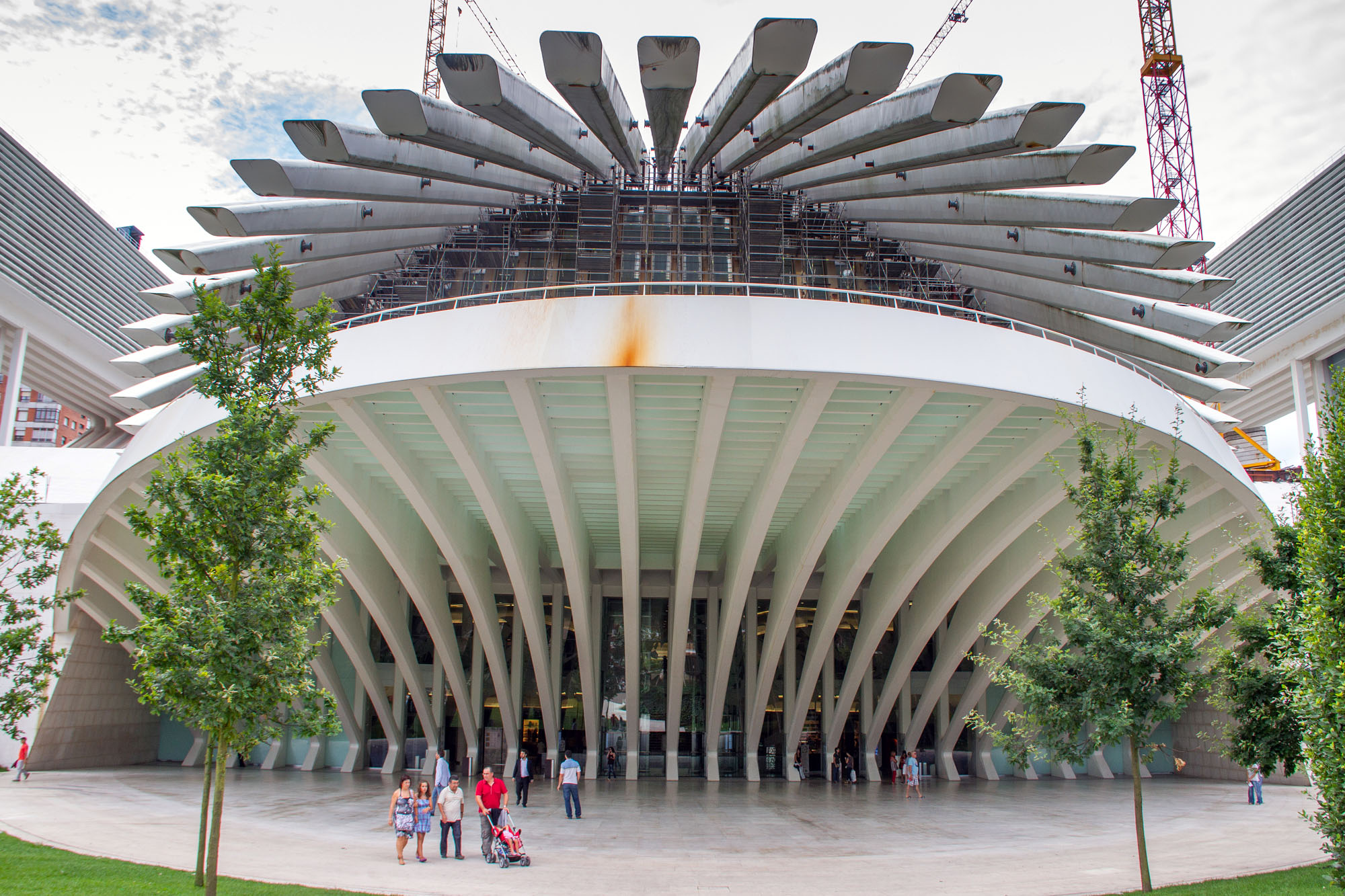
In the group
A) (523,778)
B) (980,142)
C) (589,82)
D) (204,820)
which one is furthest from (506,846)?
(980,142)

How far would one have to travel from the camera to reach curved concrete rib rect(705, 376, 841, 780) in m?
14.0

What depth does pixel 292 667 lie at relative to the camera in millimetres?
8445

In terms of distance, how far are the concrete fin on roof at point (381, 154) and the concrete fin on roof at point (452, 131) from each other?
0.88 metres

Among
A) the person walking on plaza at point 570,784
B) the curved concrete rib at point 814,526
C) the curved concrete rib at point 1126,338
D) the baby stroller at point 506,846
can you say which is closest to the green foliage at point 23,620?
the baby stroller at point 506,846

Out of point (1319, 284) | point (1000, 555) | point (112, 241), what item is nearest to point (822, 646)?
point (1000, 555)

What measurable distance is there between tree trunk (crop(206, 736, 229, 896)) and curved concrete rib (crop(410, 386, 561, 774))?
6.53 m

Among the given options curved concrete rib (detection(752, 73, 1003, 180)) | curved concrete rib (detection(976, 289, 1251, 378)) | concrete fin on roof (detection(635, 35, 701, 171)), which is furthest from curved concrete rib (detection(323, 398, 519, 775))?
curved concrete rib (detection(976, 289, 1251, 378))

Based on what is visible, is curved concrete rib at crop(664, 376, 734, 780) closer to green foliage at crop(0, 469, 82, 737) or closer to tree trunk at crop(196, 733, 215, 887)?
tree trunk at crop(196, 733, 215, 887)

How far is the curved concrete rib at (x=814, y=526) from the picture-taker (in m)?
14.5

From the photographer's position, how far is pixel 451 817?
478 inches

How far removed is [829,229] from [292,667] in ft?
63.7

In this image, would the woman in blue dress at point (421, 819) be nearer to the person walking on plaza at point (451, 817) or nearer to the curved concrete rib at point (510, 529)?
the person walking on plaza at point (451, 817)

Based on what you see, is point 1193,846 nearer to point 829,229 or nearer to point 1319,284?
point 829,229

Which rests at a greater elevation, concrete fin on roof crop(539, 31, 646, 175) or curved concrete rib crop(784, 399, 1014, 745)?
concrete fin on roof crop(539, 31, 646, 175)
